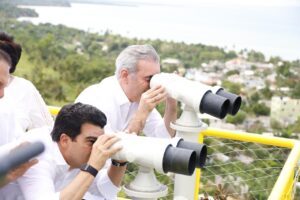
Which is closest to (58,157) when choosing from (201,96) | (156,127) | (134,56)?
(201,96)

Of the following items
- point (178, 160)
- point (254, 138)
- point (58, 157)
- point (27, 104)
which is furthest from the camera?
point (254, 138)

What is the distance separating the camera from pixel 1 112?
140cm

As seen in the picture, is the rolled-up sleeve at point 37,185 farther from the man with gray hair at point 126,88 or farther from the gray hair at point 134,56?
the gray hair at point 134,56

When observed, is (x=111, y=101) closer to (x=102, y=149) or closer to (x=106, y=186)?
(x=106, y=186)

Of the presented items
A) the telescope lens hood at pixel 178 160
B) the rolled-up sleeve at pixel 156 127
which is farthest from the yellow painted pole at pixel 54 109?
the telescope lens hood at pixel 178 160

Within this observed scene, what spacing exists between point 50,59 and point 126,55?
23000mm

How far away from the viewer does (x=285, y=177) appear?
4.96 ft

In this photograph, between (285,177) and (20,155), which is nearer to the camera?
(20,155)

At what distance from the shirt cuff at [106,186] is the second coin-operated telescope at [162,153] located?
0.29 meters

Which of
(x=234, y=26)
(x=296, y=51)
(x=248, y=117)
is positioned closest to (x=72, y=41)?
(x=248, y=117)

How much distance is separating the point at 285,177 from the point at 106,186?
0.55m

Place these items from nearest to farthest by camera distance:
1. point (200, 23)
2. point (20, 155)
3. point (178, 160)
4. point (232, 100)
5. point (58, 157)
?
point (20, 155) → point (178, 160) → point (58, 157) → point (232, 100) → point (200, 23)

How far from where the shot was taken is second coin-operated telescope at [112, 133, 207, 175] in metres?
1.20

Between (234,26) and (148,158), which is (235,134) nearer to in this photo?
A: (148,158)
